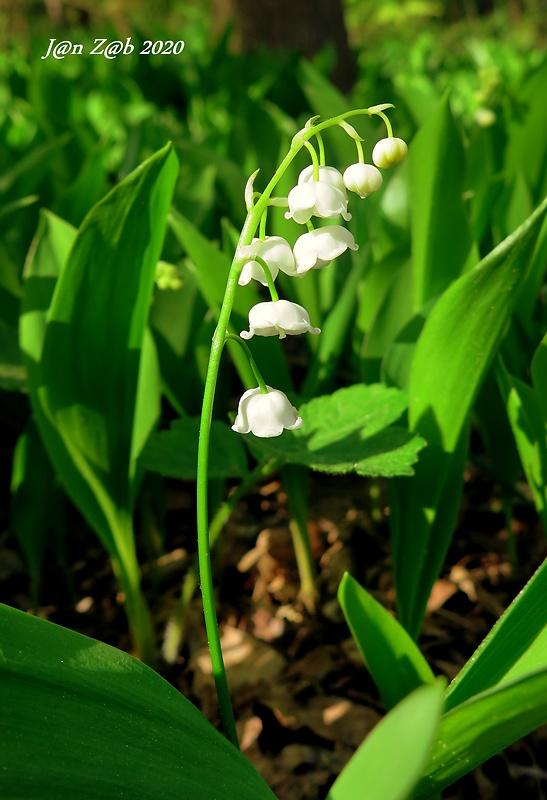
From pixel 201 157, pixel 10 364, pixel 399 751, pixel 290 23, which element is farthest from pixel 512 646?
pixel 290 23

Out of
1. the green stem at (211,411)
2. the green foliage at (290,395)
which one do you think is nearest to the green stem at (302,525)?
the green foliage at (290,395)

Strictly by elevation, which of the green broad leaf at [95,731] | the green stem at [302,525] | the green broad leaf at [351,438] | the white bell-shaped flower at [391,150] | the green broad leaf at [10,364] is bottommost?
the green stem at [302,525]

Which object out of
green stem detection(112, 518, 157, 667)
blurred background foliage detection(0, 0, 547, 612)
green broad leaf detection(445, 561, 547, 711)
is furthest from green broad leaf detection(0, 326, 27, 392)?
green broad leaf detection(445, 561, 547, 711)

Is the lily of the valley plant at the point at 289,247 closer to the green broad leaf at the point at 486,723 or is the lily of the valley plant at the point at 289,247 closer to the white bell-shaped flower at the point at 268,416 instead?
the white bell-shaped flower at the point at 268,416

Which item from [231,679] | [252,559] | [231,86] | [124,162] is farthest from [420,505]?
[231,86]

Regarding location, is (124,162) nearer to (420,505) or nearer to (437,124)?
(437,124)

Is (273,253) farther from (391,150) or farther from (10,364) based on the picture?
(10,364)

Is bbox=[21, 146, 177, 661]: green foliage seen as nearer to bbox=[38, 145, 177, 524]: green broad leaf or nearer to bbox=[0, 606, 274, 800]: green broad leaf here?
bbox=[38, 145, 177, 524]: green broad leaf
